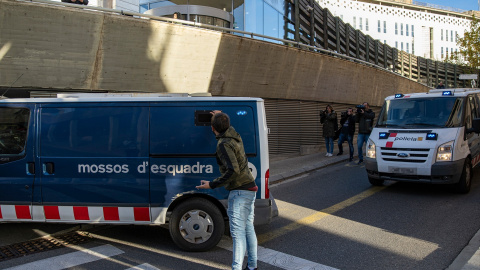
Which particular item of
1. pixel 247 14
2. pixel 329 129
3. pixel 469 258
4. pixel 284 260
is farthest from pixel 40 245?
pixel 247 14

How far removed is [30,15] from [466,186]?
1038 cm

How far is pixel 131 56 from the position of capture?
35.4 ft

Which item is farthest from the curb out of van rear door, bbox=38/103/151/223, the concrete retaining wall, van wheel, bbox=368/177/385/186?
the concrete retaining wall

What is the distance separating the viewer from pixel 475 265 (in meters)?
4.10

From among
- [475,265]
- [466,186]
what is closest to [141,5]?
[466,186]

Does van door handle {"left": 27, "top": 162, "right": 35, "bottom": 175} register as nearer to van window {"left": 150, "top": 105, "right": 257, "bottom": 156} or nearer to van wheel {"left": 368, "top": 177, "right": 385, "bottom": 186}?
van window {"left": 150, "top": 105, "right": 257, "bottom": 156}

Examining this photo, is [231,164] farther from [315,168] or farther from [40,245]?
[315,168]

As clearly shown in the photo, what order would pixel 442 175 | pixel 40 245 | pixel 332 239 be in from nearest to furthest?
pixel 40 245 → pixel 332 239 → pixel 442 175

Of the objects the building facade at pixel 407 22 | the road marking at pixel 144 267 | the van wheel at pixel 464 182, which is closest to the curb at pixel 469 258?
the van wheel at pixel 464 182

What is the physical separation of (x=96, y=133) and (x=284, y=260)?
2871 millimetres

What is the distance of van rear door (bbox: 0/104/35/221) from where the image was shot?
16.7 feet

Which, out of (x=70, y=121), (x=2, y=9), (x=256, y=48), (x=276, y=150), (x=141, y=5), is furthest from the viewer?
(x=141, y=5)

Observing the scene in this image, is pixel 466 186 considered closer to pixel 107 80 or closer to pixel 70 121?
pixel 70 121

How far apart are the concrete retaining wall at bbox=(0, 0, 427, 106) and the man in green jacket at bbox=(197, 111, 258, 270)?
747 centimetres
